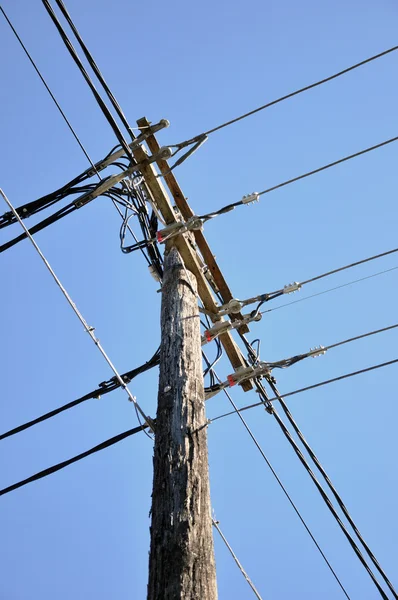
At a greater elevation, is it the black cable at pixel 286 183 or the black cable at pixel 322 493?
the black cable at pixel 286 183

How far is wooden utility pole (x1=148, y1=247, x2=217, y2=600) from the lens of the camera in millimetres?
2984

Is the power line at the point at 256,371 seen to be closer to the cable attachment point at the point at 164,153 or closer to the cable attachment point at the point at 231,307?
the cable attachment point at the point at 231,307

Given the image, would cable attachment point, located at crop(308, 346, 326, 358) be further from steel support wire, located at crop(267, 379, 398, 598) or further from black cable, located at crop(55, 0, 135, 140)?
black cable, located at crop(55, 0, 135, 140)

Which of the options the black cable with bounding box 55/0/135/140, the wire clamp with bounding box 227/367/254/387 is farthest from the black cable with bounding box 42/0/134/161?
A: the wire clamp with bounding box 227/367/254/387

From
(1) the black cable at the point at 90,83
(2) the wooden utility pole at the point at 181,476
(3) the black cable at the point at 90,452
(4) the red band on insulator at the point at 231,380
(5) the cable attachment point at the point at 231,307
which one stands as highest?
(1) the black cable at the point at 90,83

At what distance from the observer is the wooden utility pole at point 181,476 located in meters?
2.98

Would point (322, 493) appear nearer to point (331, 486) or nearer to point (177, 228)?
point (331, 486)

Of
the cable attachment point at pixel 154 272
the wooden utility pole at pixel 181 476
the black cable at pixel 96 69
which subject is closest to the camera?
the wooden utility pole at pixel 181 476

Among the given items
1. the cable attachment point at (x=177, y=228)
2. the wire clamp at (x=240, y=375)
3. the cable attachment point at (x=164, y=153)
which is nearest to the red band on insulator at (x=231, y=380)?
the wire clamp at (x=240, y=375)

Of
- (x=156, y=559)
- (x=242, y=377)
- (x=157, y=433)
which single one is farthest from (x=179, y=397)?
(x=242, y=377)

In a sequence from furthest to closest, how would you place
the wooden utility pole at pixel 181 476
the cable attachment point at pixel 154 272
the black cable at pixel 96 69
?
1. the cable attachment point at pixel 154 272
2. the black cable at pixel 96 69
3. the wooden utility pole at pixel 181 476

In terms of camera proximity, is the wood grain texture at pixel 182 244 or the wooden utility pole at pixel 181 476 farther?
the wood grain texture at pixel 182 244

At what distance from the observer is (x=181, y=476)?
11.5ft

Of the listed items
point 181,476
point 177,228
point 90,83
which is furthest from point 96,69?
point 181,476
